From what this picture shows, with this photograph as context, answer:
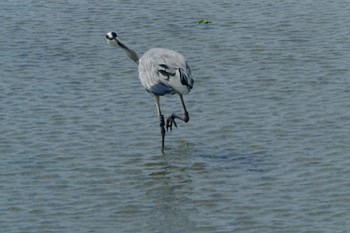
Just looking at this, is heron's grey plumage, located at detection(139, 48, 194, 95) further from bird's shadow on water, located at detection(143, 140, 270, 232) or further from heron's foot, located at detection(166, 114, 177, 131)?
bird's shadow on water, located at detection(143, 140, 270, 232)

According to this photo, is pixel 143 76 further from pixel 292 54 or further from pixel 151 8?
pixel 151 8

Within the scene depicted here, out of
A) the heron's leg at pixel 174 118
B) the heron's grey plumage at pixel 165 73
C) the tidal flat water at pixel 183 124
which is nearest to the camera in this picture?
the tidal flat water at pixel 183 124

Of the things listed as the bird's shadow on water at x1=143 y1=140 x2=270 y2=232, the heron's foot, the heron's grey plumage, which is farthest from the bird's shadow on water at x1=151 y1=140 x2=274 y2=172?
the heron's grey plumage

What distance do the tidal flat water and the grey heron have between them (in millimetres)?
377

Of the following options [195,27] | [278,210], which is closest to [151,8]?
[195,27]

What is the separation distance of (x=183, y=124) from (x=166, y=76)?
1.48 meters

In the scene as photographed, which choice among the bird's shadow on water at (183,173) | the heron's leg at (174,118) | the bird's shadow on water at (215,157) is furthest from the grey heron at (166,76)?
Result: the bird's shadow on water at (183,173)

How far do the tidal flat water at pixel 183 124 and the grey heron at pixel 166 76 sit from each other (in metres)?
0.38

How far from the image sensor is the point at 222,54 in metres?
20.0

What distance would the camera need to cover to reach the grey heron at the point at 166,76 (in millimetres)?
15219

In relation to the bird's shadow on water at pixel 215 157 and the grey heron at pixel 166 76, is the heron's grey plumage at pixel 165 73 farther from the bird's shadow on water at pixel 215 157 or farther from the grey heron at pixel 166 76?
the bird's shadow on water at pixel 215 157

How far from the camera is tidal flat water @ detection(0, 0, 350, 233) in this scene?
1330 centimetres

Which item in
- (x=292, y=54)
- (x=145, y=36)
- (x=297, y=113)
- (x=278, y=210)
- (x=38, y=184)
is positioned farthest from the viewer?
(x=145, y=36)

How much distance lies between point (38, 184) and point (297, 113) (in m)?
4.19
